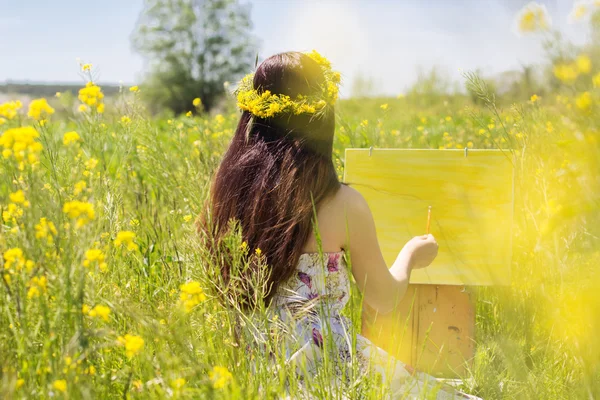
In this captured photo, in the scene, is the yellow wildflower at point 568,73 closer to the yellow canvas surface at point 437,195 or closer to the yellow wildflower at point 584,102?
the yellow wildflower at point 584,102

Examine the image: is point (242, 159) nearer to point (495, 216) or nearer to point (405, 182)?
point (405, 182)

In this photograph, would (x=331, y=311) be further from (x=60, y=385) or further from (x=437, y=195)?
(x=60, y=385)

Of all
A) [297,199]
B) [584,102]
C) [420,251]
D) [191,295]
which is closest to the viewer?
[584,102]

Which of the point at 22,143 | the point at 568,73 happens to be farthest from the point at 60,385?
the point at 568,73

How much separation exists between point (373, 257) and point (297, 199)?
0.33 m

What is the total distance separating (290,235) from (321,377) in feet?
1.69

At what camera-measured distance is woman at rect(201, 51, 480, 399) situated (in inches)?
72.5

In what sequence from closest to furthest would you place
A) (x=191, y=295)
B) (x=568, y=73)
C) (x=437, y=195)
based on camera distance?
(x=568, y=73)
(x=191, y=295)
(x=437, y=195)

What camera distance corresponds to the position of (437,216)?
238 centimetres

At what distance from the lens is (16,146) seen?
123 cm

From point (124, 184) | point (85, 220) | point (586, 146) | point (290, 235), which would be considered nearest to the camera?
point (586, 146)

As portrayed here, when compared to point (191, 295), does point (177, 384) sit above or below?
below

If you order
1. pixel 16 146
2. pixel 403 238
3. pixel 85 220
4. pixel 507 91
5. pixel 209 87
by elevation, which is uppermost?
pixel 209 87

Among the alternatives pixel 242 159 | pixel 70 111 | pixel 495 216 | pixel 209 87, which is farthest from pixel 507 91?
pixel 209 87
